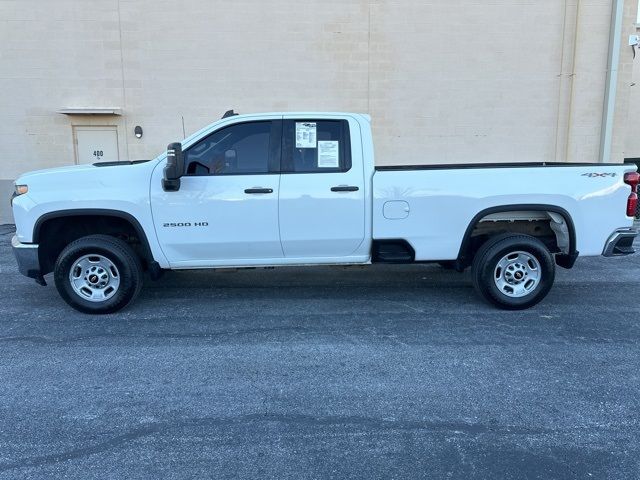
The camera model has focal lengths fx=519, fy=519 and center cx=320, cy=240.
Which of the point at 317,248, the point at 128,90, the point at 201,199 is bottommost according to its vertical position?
the point at 317,248

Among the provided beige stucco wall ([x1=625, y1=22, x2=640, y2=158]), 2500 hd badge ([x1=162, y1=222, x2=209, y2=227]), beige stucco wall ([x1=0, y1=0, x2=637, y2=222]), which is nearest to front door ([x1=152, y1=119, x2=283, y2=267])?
2500 hd badge ([x1=162, y1=222, x2=209, y2=227])

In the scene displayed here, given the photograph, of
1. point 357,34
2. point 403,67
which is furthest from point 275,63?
point 403,67

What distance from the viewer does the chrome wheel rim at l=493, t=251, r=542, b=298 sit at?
557 cm

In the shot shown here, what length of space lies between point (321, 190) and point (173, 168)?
1481 mm

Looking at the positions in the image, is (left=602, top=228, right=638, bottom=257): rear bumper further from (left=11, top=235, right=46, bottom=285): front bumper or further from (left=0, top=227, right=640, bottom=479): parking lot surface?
(left=11, top=235, right=46, bottom=285): front bumper

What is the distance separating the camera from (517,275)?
5.59 meters

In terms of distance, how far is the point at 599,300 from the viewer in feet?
20.0

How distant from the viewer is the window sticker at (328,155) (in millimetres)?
5457

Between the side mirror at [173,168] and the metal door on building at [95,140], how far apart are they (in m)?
7.68

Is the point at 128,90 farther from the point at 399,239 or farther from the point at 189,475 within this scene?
the point at 189,475

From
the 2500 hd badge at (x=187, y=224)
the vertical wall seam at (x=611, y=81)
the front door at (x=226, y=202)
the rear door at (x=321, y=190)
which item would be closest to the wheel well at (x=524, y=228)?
the rear door at (x=321, y=190)

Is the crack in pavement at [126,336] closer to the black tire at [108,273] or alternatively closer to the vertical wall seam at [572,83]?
the black tire at [108,273]

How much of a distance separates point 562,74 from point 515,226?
8.10 meters

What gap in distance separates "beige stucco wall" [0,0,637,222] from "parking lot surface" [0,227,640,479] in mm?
6734
